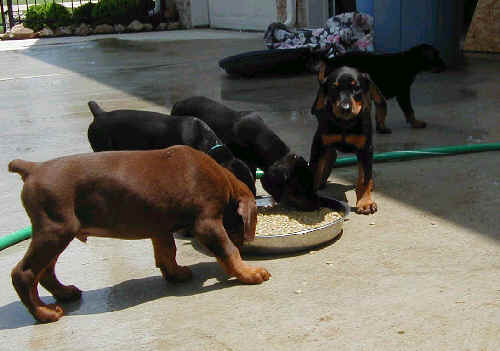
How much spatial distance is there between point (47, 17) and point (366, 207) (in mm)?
18204

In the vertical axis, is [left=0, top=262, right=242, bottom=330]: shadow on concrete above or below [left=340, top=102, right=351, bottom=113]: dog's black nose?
below

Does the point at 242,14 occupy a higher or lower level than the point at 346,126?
higher

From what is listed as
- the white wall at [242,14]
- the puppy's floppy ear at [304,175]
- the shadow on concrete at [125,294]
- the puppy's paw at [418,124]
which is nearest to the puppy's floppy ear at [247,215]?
the shadow on concrete at [125,294]

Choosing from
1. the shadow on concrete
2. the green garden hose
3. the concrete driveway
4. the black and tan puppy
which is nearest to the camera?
the concrete driveway

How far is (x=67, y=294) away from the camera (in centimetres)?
333

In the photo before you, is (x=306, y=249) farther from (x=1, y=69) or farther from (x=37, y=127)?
(x=1, y=69)

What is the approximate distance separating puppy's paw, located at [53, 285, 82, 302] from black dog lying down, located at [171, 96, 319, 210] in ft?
4.71

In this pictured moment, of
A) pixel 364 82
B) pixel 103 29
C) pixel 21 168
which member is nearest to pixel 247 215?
pixel 21 168

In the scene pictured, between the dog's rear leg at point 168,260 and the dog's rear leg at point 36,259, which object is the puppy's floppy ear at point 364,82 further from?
the dog's rear leg at point 36,259

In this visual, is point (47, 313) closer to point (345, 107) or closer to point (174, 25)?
point (345, 107)

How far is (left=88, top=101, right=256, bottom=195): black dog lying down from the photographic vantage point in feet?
14.4

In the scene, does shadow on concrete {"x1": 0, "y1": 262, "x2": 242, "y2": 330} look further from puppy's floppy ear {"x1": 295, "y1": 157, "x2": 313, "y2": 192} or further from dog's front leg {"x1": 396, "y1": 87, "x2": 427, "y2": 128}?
dog's front leg {"x1": 396, "y1": 87, "x2": 427, "y2": 128}

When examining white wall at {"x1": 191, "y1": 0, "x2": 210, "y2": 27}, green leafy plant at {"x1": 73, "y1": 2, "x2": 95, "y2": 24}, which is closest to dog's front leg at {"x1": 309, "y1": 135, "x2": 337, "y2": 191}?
white wall at {"x1": 191, "y1": 0, "x2": 210, "y2": 27}

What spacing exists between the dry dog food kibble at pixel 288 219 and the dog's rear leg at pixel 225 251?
1.70ft
